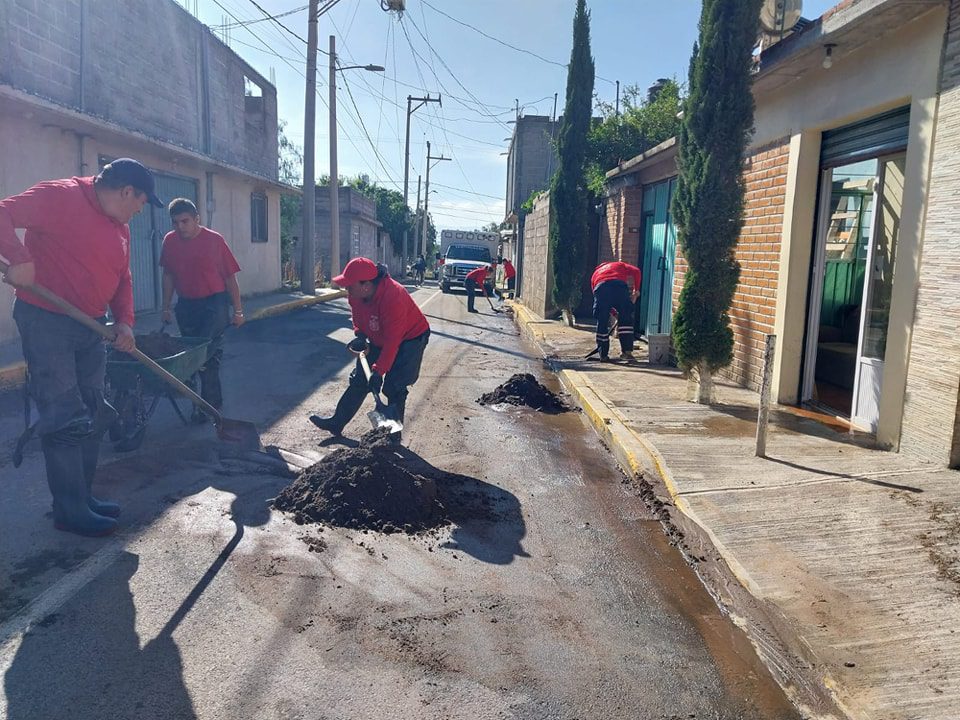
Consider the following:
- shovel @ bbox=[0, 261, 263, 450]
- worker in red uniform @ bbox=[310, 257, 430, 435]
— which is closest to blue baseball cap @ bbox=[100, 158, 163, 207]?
shovel @ bbox=[0, 261, 263, 450]

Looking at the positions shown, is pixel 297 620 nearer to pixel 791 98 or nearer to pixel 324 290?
pixel 791 98

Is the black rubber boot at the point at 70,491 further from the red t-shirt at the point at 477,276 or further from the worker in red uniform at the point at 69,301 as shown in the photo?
the red t-shirt at the point at 477,276

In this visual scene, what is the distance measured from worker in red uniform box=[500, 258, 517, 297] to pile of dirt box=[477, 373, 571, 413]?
52.2ft

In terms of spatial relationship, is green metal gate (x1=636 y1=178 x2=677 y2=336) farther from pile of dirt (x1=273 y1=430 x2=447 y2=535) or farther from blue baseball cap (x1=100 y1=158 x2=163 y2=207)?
blue baseball cap (x1=100 y1=158 x2=163 y2=207)

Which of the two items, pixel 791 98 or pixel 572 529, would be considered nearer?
pixel 572 529

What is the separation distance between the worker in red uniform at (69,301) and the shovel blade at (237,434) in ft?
5.68

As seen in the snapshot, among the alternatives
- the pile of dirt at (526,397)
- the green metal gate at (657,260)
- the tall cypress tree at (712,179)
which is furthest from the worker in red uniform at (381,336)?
the green metal gate at (657,260)

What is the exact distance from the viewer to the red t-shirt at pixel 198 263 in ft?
22.5

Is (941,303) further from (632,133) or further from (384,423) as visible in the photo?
(632,133)

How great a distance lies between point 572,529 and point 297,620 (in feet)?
6.68

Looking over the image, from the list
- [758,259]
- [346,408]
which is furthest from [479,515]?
[758,259]

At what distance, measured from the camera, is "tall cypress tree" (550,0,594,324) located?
16891 mm

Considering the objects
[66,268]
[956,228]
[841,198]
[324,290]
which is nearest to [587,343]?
[841,198]

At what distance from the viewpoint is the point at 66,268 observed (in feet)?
14.0
